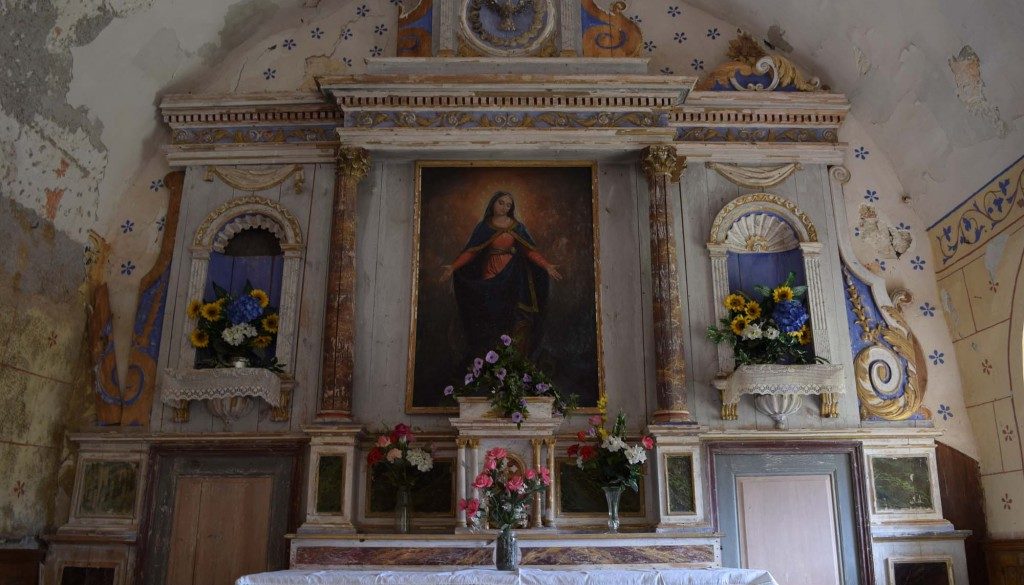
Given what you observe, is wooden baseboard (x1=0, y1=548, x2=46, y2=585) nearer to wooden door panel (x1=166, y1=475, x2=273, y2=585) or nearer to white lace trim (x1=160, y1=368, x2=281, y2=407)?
Answer: wooden door panel (x1=166, y1=475, x2=273, y2=585)

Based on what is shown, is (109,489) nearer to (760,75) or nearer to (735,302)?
(735,302)

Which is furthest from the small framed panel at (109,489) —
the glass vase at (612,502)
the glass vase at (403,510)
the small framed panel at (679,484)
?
the small framed panel at (679,484)

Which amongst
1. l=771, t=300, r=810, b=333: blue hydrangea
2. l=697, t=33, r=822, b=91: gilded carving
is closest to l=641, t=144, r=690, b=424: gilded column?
l=771, t=300, r=810, b=333: blue hydrangea

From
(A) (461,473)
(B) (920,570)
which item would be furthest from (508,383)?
(B) (920,570)

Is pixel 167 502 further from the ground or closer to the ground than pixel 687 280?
closer to the ground

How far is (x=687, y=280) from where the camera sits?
25.1 feet

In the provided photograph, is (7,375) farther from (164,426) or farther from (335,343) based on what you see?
(335,343)

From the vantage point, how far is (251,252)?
7910mm

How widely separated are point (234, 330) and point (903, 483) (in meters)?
5.44

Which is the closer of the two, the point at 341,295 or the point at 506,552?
the point at 506,552

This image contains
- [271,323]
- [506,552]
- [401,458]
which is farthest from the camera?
[271,323]

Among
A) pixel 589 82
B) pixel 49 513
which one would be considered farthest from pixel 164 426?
pixel 589 82

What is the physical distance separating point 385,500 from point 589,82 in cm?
378

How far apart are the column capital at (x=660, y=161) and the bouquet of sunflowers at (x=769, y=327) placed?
117 cm
